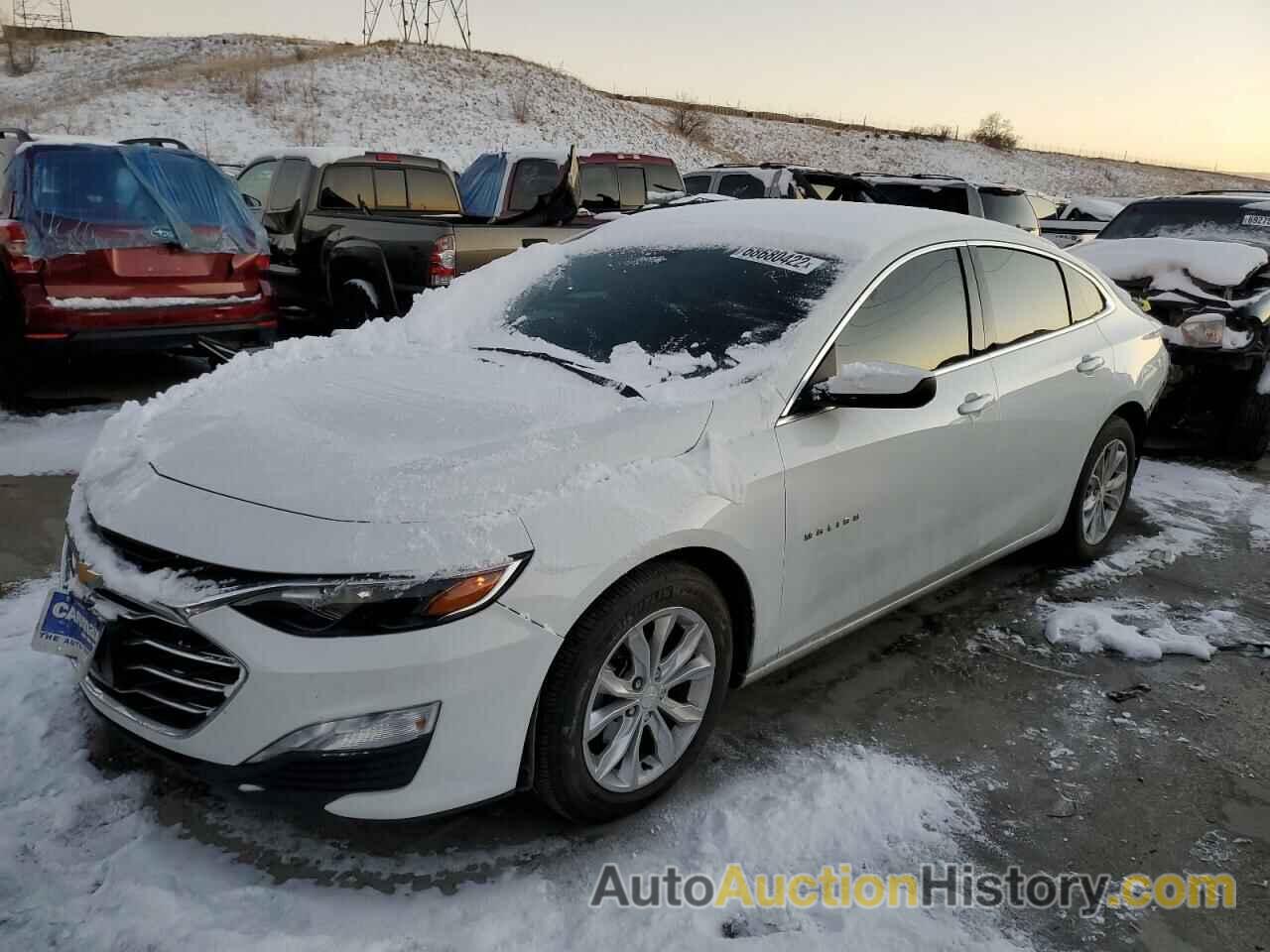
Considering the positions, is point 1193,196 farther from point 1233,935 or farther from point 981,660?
point 1233,935

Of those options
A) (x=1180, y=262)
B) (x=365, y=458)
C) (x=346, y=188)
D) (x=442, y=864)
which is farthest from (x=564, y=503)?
(x=346, y=188)

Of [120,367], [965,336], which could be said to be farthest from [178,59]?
[965,336]

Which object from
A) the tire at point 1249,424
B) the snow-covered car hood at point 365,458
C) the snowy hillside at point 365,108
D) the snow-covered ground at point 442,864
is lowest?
the snow-covered ground at point 442,864

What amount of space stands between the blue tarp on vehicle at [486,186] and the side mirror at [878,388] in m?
7.87

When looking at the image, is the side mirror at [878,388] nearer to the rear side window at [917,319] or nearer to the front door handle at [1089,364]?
the rear side window at [917,319]

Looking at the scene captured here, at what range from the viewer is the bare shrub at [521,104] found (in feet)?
131

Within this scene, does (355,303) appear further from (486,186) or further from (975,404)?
(975,404)

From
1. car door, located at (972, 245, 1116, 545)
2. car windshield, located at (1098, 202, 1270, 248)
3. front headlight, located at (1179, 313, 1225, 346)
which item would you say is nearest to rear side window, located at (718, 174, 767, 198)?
car windshield, located at (1098, 202, 1270, 248)

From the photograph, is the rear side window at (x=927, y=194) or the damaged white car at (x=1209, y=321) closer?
A: the damaged white car at (x=1209, y=321)

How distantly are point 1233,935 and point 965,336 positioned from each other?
6.80 feet

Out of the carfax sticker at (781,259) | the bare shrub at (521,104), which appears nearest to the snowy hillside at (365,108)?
the bare shrub at (521,104)

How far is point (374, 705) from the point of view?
2.05m

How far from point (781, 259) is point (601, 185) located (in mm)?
8436

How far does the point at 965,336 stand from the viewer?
3521 mm
